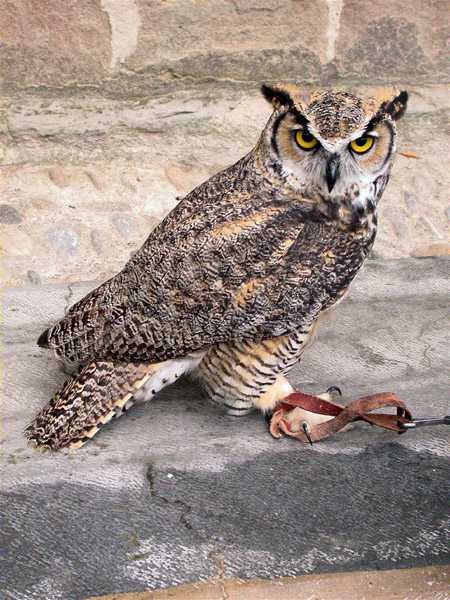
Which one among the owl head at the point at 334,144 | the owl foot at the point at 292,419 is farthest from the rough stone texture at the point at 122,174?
the owl head at the point at 334,144

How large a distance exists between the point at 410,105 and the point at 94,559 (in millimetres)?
3157

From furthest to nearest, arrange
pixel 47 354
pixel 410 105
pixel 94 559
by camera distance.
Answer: pixel 410 105
pixel 47 354
pixel 94 559

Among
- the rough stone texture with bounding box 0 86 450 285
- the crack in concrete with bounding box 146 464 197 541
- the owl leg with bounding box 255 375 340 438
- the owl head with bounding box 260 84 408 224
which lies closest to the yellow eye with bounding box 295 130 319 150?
the owl head with bounding box 260 84 408 224

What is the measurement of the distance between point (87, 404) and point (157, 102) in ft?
7.37

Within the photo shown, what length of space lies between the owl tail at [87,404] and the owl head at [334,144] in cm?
63

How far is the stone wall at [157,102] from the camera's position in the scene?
3.94 m

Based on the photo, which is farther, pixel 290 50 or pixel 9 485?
pixel 290 50

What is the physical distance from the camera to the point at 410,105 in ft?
14.6

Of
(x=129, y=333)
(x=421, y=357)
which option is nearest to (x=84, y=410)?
(x=129, y=333)

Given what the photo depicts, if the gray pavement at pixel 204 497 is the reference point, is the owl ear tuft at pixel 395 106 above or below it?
above

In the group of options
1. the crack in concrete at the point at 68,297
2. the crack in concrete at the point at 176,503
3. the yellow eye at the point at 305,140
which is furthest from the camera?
the crack in concrete at the point at 68,297

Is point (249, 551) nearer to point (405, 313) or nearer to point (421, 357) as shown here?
point (421, 357)

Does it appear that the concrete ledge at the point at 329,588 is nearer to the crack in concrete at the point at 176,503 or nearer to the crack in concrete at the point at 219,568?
the crack in concrete at the point at 219,568

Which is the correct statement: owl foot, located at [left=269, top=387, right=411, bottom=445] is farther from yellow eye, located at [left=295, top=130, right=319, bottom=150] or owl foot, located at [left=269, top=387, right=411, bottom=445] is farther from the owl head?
yellow eye, located at [left=295, top=130, right=319, bottom=150]
